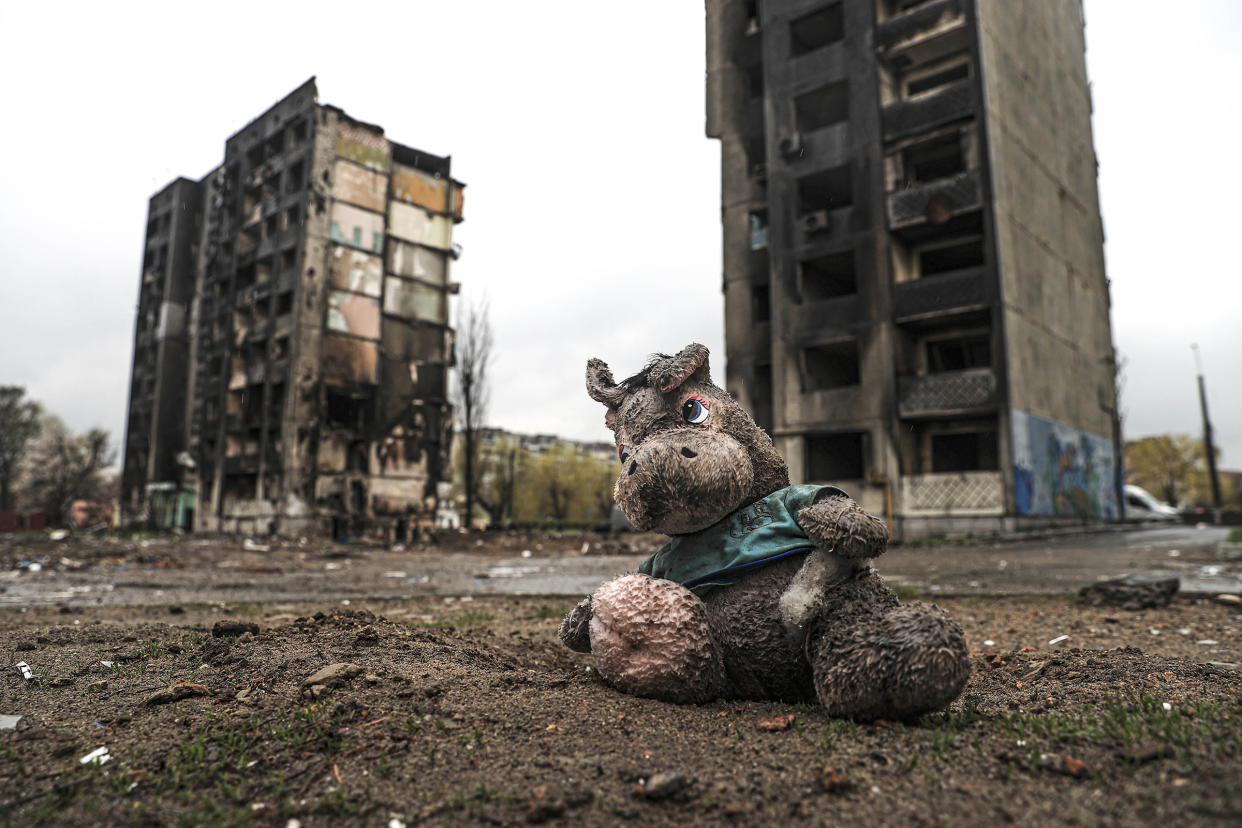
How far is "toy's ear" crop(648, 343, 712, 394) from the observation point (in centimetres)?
282

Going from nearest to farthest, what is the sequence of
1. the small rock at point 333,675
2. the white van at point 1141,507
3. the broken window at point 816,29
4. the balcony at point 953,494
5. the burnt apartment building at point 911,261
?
the small rock at point 333,675, the balcony at point 953,494, the burnt apartment building at point 911,261, the broken window at point 816,29, the white van at point 1141,507

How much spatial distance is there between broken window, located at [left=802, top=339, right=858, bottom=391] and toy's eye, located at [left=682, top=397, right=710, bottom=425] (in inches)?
773

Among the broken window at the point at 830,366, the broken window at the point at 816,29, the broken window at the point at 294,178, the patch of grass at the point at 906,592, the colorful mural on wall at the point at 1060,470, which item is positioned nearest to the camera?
the patch of grass at the point at 906,592

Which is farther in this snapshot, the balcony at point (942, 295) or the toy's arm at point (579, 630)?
the balcony at point (942, 295)

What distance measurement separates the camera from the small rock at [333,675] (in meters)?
2.65

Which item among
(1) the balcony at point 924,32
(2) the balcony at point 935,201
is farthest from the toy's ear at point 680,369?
(1) the balcony at point 924,32

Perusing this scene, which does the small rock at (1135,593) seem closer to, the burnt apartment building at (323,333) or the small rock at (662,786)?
the small rock at (662,786)

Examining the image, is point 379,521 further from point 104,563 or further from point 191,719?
point 191,719

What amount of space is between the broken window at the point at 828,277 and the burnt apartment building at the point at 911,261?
7cm

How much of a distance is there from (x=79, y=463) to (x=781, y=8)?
4409 cm

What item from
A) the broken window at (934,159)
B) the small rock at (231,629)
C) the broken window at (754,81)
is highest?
the broken window at (754,81)

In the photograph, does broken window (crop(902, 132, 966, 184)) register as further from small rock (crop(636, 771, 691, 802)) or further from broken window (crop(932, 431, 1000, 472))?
small rock (crop(636, 771, 691, 802))

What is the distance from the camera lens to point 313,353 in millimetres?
27906

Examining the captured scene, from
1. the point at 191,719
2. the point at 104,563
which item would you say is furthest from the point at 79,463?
the point at 191,719
